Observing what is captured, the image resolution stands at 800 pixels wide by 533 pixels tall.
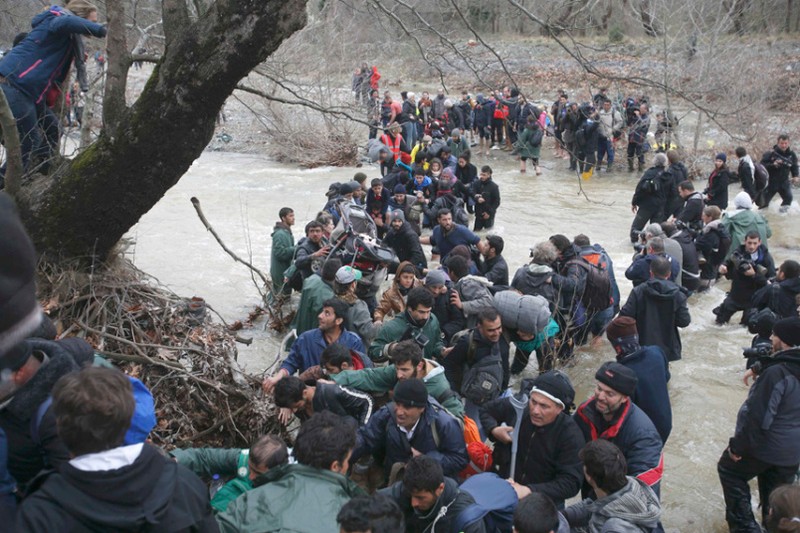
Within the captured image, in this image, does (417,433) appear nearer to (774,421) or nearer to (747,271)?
(774,421)

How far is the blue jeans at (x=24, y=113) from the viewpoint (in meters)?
4.96

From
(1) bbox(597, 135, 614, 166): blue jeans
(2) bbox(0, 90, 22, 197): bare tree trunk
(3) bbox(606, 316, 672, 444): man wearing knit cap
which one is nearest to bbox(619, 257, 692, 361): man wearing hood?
(3) bbox(606, 316, 672, 444): man wearing knit cap

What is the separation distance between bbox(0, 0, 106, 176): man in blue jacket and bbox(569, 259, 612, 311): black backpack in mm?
4953

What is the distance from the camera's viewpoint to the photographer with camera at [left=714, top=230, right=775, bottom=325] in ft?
26.1

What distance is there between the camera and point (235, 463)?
3725 millimetres

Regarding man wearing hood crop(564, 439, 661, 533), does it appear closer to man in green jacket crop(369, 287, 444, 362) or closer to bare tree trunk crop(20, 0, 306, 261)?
man in green jacket crop(369, 287, 444, 362)

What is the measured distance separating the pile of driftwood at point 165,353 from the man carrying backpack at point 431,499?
5.71 ft

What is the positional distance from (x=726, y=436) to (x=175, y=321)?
16.1 ft

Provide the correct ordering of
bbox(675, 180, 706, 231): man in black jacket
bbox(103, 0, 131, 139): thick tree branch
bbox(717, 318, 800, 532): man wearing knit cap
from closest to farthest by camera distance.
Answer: bbox(103, 0, 131, 139): thick tree branch, bbox(717, 318, 800, 532): man wearing knit cap, bbox(675, 180, 706, 231): man in black jacket

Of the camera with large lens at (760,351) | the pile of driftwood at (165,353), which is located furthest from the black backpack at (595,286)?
the pile of driftwood at (165,353)

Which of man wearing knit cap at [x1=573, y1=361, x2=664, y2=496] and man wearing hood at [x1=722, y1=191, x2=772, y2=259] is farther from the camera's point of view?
man wearing hood at [x1=722, y1=191, x2=772, y2=259]

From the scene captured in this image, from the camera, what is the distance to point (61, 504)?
1989 mm

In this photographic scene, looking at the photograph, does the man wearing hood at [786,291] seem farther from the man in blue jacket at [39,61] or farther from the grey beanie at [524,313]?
the man in blue jacket at [39,61]

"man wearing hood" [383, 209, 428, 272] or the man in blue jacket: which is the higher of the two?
the man in blue jacket
